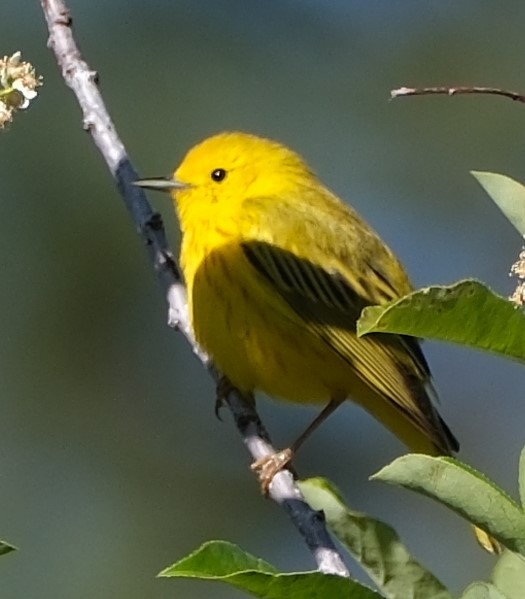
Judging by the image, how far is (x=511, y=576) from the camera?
1.94 metres

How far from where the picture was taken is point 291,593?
1.72m

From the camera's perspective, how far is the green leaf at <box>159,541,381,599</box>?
5.51 feet

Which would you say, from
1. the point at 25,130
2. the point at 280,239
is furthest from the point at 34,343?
the point at 280,239

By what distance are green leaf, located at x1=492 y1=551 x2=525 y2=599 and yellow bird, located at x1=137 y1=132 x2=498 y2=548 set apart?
180 cm

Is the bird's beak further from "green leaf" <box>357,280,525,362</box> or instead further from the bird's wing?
"green leaf" <box>357,280,525,362</box>

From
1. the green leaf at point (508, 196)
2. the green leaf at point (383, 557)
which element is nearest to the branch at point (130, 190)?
the green leaf at point (508, 196)

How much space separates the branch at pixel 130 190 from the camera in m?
3.74

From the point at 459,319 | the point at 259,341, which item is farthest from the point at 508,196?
the point at 259,341

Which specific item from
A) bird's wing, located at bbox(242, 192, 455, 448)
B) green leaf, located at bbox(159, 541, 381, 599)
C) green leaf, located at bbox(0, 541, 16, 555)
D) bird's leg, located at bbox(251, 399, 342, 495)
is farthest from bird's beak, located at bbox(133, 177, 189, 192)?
green leaf, located at bbox(159, 541, 381, 599)

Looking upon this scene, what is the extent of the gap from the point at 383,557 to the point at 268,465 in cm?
195

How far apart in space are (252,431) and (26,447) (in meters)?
3.85

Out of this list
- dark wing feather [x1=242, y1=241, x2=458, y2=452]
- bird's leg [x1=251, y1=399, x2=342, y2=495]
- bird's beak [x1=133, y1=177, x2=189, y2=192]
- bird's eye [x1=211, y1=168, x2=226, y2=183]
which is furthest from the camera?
bird's eye [x1=211, y1=168, x2=226, y2=183]

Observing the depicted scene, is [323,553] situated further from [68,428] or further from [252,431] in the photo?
[68,428]

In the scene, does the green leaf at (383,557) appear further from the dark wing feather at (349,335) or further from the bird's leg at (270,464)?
the dark wing feather at (349,335)
